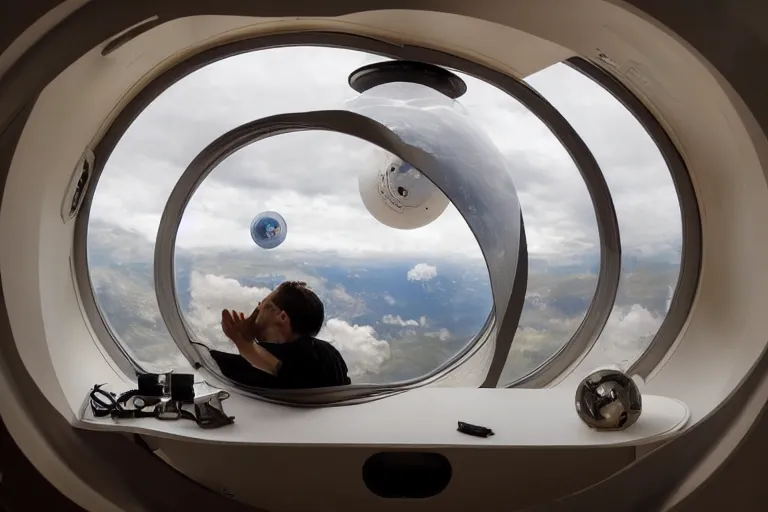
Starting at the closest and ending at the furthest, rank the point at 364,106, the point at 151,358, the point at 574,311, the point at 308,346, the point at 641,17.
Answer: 1. the point at 641,17
2. the point at 308,346
3. the point at 364,106
4. the point at 151,358
5. the point at 574,311

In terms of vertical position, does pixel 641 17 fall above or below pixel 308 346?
above

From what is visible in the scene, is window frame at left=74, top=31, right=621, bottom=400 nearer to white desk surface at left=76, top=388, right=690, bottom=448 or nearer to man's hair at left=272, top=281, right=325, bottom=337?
white desk surface at left=76, top=388, right=690, bottom=448

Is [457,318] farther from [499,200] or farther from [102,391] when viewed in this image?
[102,391]

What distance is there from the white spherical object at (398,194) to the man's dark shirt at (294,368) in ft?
1.58

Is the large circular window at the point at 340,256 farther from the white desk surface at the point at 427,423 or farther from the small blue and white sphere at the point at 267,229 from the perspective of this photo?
the white desk surface at the point at 427,423

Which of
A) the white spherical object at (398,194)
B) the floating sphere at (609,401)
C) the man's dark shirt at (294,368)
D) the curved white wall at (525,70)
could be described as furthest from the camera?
the white spherical object at (398,194)

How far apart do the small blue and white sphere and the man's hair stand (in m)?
0.31

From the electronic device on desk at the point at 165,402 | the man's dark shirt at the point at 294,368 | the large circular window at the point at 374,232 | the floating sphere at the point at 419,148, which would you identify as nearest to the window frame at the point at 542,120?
the large circular window at the point at 374,232

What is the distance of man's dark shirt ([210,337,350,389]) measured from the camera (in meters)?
1.50

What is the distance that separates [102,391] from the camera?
131cm

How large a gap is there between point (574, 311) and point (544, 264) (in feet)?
0.59

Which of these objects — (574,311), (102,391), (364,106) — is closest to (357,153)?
(364,106)

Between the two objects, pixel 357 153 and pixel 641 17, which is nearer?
pixel 641 17

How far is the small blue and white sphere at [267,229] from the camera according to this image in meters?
1.80
